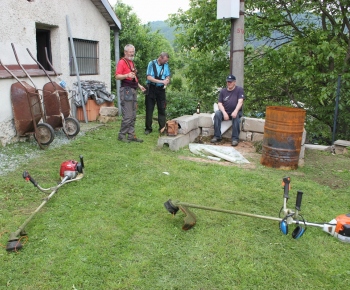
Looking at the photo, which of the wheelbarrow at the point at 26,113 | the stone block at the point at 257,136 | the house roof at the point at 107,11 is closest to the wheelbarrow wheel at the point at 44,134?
the wheelbarrow at the point at 26,113

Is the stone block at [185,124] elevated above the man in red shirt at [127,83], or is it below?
below

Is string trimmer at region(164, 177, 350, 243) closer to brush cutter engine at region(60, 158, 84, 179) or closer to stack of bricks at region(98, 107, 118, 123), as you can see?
brush cutter engine at region(60, 158, 84, 179)

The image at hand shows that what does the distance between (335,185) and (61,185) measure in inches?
144

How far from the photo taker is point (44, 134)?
19.4 feet

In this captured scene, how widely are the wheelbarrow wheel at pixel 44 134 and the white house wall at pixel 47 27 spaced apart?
21.4 inches

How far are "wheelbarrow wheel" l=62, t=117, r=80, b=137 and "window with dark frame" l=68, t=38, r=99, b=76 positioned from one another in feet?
7.73

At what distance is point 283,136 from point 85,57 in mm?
6209

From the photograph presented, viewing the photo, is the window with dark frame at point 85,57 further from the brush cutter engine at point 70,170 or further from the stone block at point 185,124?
the brush cutter engine at point 70,170

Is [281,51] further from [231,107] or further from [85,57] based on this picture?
[85,57]

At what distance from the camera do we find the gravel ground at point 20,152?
4.91 metres

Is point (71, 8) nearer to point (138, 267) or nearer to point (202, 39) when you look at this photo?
point (202, 39)

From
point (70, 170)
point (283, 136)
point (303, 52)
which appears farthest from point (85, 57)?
point (283, 136)

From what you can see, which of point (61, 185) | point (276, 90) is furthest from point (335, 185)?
point (276, 90)

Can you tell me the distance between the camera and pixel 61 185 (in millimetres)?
3975
